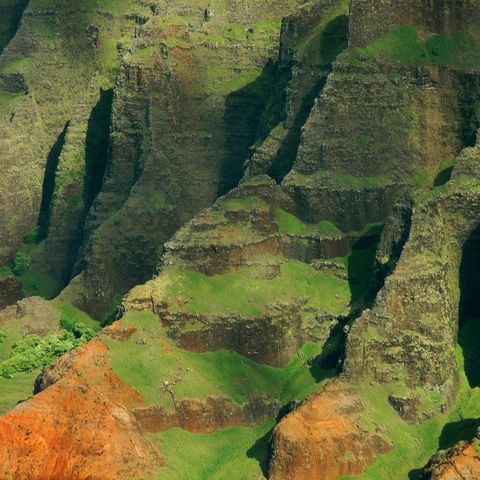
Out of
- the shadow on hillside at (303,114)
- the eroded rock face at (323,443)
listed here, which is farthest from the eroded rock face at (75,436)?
the shadow on hillside at (303,114)

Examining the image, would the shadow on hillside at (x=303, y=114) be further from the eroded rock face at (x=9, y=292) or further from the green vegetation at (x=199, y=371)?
the eroded rock face at (x=9, y=292)

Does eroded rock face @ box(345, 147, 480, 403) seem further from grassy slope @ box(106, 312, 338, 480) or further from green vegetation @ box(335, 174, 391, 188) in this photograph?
green vegetation @ box(335, 174, 391, 188)

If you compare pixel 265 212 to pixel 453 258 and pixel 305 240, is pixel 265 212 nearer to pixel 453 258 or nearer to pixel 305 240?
pixel 305 240

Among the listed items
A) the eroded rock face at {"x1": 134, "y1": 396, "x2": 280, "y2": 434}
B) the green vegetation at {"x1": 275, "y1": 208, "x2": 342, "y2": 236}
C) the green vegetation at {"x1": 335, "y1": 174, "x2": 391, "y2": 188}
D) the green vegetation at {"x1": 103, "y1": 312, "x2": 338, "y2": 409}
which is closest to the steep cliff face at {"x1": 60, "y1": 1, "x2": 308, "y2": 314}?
the green vegetation at {"x1": 335, "y1": 174, "x2": 391, "y2": 188}

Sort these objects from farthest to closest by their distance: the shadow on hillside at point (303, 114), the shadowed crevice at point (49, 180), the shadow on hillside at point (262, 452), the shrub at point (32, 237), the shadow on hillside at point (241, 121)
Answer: the shadowed crevice at point (49, 180) → the shrub at point (32, 237) → the shadow on hillside at point (241, 121) → the shadow on hillside at point (303, 114) → the shadow on hillside at point (262, 452)

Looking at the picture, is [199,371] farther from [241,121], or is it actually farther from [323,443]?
[241,121]

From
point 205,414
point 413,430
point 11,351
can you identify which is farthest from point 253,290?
point 11,351
